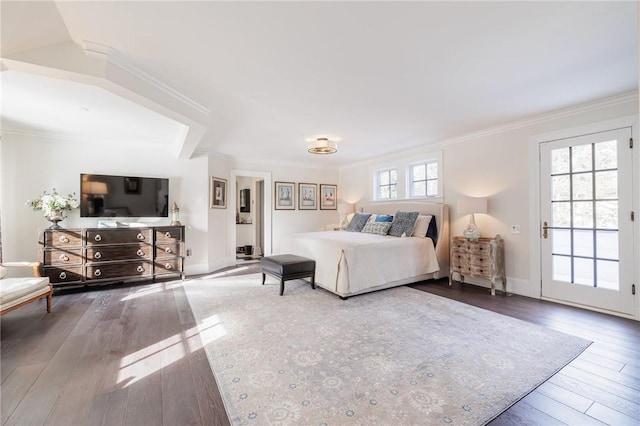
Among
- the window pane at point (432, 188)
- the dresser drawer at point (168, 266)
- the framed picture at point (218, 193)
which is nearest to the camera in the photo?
the dresser drawer at point (168, 266)

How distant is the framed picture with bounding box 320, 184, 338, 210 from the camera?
7.16m

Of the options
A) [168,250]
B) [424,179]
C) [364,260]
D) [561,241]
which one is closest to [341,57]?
[364,260]

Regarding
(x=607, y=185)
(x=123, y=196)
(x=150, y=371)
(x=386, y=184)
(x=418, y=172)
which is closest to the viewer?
(x=150, y=371)

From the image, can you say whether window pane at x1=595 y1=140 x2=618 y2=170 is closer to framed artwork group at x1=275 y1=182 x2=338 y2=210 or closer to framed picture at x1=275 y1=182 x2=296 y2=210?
framed artwork group at x1=275 y1=182 x2=338 y2=210

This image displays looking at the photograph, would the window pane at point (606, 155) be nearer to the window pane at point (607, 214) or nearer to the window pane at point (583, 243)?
the window pane at point (607, 214)

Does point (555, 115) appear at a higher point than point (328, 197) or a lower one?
higher

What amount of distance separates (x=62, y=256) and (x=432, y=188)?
19.4ft

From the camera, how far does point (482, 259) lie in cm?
389

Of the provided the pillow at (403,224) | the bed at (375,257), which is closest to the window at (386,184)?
the bed at (375,257)

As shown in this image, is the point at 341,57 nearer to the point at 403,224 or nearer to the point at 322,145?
the point at 322,145

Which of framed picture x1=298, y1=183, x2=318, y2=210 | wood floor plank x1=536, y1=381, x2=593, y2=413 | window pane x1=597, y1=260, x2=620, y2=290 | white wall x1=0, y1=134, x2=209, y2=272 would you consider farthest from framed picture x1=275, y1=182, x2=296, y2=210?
wood floor plank x1=536, y1=381, x2=593, y2=413

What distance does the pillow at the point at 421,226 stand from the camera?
4624 millimetres

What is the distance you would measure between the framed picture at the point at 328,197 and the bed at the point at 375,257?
7.72 feet

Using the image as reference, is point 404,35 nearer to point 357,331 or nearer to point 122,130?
point 357,331
